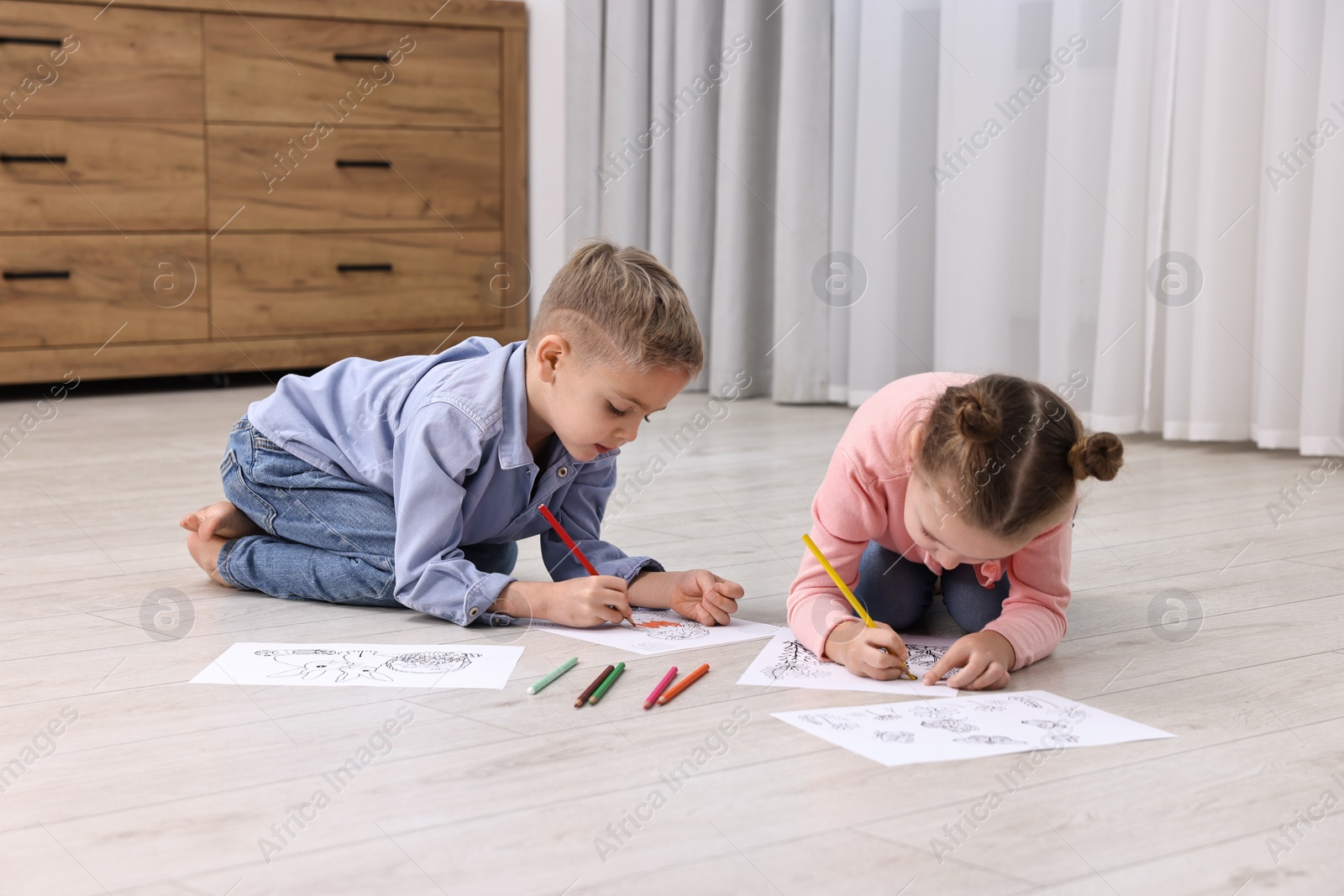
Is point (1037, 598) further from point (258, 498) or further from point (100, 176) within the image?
point (100, 176)

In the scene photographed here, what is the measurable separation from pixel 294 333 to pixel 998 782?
264 centimetres

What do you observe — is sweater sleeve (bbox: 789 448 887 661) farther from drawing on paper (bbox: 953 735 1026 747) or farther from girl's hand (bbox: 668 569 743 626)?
drawing on paper (bbox: 953 735 1026 747)

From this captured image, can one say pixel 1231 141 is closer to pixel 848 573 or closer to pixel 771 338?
pixel 771 338

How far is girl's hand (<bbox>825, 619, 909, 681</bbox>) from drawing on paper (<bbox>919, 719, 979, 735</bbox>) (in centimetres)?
9

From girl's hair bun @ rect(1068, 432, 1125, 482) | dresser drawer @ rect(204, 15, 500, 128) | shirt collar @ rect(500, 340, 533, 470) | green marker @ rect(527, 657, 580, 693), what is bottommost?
green marker @ rect(527, 657, 580, 693)

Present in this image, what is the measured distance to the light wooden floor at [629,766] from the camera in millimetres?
840

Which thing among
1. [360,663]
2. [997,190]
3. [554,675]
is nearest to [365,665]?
[360,663]

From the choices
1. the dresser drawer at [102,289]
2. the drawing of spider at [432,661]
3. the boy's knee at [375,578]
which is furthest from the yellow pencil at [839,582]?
the dresser drawer at [102,289]

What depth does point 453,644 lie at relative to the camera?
132cm

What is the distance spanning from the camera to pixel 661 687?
1.17 meters

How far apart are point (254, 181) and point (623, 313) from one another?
2.14 metres

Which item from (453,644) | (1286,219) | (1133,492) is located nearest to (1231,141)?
(1286,219)

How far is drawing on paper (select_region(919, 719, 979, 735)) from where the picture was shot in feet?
3.51

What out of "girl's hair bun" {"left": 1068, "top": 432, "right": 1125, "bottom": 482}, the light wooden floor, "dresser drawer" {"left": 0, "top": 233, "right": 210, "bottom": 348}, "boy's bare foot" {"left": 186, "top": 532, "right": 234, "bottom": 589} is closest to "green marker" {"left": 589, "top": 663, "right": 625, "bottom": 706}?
the light wooden floor
